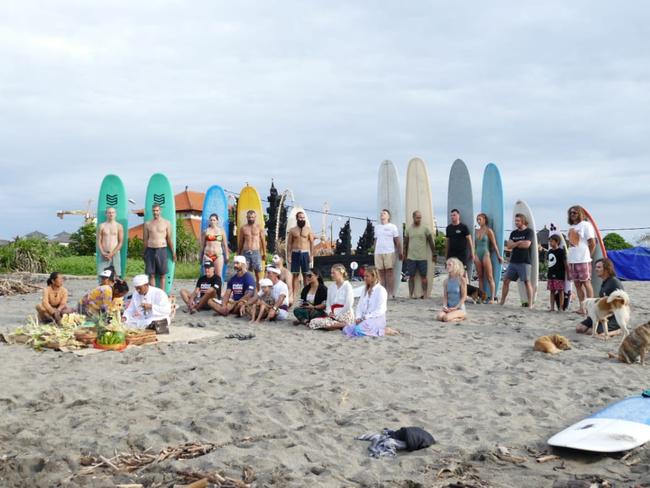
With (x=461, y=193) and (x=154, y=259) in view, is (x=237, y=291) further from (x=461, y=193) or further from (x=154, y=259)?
(x=461, y=193)

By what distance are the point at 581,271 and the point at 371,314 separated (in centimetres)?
300

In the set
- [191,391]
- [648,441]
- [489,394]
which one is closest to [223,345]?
[191,391]

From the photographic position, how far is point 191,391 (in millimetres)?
4773

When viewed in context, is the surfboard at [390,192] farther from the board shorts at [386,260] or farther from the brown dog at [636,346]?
the brown dog at [636,346]

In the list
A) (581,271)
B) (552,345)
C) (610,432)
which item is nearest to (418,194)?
(581,271)

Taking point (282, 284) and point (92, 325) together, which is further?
point (282, 284)

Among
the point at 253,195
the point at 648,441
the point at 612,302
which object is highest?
the point at 253,195

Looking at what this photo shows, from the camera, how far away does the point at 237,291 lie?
8.88 metres

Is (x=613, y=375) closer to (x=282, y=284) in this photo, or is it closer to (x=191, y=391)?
(x=191, y=391)

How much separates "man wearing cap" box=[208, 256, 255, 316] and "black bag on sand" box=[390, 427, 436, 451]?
17.2 ft

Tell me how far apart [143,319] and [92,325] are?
0.60 m

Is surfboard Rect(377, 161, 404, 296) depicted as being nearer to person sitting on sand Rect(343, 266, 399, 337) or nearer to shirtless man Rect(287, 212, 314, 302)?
shirtless man Rect(287, 212, 314, 302)

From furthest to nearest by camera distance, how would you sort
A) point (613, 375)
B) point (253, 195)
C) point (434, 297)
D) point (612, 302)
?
point (253, 195), point (434, 297), point (612, 302), point (613, 375)

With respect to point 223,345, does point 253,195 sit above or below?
above
